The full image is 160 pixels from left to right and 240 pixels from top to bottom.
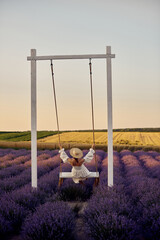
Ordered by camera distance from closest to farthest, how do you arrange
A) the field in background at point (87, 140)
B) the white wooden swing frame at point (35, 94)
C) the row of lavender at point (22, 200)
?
1. the row of lavender at point (22, 200)
2. the white wooden swing frame at point (35, 94)
3. the field in background at point (87, 140)

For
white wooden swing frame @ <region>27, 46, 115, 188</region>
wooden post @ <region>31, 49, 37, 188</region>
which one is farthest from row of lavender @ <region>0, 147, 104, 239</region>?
white wooden swing frame @ <region>27, 46, 115, 188</region>

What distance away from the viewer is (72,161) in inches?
179

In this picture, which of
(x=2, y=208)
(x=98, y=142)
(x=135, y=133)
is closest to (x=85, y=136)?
(x=98, y=142)

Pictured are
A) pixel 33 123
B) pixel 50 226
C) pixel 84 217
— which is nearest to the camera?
pixel 50 226

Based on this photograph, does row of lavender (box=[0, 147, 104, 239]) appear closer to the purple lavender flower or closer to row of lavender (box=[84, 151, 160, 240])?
the purple lavender flower

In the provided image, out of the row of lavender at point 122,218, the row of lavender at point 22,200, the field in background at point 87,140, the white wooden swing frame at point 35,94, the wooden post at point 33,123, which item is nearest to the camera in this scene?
the row of lavender at point 122,218

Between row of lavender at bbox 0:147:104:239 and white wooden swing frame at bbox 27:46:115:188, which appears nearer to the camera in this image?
row of lavender at bbox 0:147:104:239

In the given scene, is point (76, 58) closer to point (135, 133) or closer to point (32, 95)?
point (32, 95)

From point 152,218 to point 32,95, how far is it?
8.42ft

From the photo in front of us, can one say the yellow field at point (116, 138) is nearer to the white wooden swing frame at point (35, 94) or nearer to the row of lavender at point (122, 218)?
the white wooden swing frame at point (35, 94)

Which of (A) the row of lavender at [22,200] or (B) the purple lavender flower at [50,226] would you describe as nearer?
(B) the purple lavender flower at [50,226]

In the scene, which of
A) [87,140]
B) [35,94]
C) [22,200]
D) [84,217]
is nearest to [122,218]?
[84,217]

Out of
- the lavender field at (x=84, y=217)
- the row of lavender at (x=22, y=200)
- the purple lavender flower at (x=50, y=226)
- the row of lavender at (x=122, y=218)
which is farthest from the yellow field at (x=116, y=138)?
the purple lavender flower at (x=50, y=226)

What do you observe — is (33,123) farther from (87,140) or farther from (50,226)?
(87,140)
